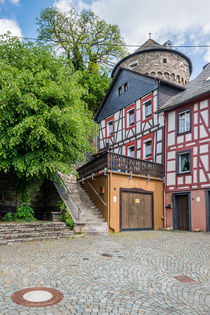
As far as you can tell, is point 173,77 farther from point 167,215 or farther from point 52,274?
point 52,274

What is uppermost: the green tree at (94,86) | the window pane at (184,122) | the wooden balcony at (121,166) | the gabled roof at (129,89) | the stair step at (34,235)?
the green tree at (94,86)

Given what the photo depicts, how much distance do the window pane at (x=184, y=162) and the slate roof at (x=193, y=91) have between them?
3145mm

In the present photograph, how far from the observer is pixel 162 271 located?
6.45m

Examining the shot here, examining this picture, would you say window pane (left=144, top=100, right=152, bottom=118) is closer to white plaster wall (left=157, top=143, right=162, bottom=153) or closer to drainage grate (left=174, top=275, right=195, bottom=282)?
white plaster wall (left=157, top=143, right=162, bottom=153)

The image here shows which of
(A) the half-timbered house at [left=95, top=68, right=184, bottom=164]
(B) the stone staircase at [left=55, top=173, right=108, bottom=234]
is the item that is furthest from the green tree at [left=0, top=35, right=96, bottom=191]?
(A) the half-timbered house at [left=95, top=68, right=184, bottom=164]

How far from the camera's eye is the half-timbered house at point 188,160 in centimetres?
1528

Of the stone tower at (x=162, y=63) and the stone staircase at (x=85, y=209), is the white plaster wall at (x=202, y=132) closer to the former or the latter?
the stone staircase at (x=85, y=209)

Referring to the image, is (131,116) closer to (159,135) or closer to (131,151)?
(131,151)

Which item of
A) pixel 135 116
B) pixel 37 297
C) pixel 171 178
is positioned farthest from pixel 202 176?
pixel 37 297

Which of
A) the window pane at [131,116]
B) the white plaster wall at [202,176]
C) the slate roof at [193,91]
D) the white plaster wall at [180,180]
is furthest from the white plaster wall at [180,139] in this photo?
the window pane at [131,116]

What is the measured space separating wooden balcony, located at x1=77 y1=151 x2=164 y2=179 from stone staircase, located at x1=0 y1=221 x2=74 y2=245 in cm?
415

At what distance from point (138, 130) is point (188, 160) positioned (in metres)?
5.00

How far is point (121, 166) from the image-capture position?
48.9 ft

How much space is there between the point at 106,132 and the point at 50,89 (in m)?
12.5
